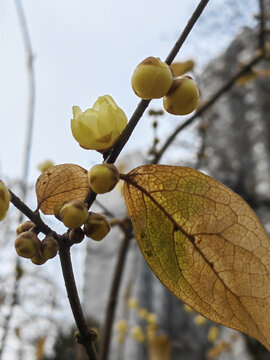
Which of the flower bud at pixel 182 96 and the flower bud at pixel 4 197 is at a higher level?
the flower bud at pixel 182 96

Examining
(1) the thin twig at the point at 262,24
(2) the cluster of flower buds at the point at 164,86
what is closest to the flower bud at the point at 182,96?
(2) the cluster of flower buds at the point at 164,86

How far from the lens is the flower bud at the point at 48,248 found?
0.14 metres

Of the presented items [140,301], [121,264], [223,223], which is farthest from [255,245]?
[140,301]

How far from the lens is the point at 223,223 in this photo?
16cm

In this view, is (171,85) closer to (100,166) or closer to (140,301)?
(100,166)

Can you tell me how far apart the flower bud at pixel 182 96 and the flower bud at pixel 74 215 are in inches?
2.2

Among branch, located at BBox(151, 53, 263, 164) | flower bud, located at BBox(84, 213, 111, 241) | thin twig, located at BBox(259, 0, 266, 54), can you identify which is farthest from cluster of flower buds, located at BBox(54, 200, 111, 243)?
thin twig, located at BBox(259, 0, 266, 54)

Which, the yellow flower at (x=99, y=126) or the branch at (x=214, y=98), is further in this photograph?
the branch at (x=214, y=98)

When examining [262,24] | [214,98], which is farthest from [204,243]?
[262,24]

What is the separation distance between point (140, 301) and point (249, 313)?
122 inches

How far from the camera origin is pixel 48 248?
0.47ft

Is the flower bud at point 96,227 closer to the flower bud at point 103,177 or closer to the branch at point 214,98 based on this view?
the flower bud at point 103,177

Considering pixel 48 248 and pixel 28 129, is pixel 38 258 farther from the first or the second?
pixel 28 129

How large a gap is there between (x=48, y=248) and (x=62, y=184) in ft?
0.11
